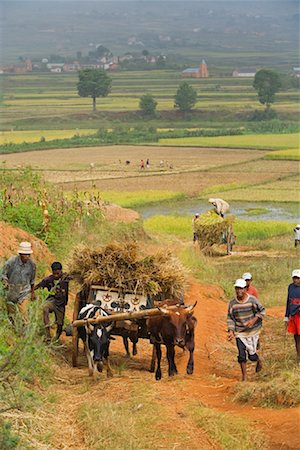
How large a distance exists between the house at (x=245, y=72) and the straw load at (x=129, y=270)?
153 m

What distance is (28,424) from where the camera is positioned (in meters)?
9.03

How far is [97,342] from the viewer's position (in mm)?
11125

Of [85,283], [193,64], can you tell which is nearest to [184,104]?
[85,283]

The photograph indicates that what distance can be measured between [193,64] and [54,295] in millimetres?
187913

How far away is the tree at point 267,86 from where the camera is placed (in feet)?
324

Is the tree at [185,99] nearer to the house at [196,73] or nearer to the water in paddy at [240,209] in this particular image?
the water in paddy at [240,209]

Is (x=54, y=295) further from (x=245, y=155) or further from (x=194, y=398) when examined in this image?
(x=245, y=155)

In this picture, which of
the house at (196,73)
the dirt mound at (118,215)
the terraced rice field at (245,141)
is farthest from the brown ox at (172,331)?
the house at (196,73)

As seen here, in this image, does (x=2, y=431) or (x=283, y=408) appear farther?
(x=283, y=408)

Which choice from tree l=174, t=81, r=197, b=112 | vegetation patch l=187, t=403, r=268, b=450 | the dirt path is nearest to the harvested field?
tree l=174, t=81, r=197, b=112

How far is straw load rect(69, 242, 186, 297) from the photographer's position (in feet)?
39.1

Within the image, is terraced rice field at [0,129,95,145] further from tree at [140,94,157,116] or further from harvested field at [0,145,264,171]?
tree at [140,94,157,116]

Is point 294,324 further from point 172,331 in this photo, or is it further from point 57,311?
point 57,311

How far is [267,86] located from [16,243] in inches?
3415
